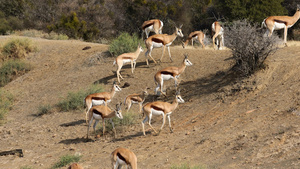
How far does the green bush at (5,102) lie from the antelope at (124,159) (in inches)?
319

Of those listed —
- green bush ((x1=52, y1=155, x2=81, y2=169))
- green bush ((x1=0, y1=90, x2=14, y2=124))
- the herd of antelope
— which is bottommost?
green bush ((x1=0, y1=90, x2=14, y2=124))

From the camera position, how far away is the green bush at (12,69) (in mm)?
20620

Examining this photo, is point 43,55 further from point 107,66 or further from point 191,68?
point 191,68

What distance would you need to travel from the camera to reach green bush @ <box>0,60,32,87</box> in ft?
67.7

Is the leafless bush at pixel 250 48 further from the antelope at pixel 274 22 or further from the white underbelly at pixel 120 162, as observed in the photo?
the white underbelly at pixel 120 162

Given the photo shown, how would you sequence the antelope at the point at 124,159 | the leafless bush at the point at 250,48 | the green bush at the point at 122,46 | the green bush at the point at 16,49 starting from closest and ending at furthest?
the antelope at the point at 124,159 < the leafless bush at the point at 250,48 < the green bush at the point at 122,46 < the green bush at the point at 16,49

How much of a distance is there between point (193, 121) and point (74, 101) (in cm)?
513

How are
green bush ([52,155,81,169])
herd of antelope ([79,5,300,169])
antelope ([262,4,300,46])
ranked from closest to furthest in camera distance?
herd of antelope ([79,5,300,169]) → green bush ([52,155,81,169]) → antelope ([262,4,300,46])

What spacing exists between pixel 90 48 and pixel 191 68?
694cm

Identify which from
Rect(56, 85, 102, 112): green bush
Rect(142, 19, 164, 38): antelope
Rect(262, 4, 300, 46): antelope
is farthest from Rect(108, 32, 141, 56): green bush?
Rect(262, 4, 300, 46): antelope

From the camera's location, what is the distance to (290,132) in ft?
31.2

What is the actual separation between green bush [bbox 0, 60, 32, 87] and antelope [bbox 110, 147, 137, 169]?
13466mm

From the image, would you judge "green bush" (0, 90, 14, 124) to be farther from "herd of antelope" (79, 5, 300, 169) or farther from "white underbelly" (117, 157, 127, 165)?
"white underbelly" (117, 157, 127, 165)

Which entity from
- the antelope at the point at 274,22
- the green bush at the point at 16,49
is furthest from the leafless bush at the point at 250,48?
the green bush at the point at 16,49
